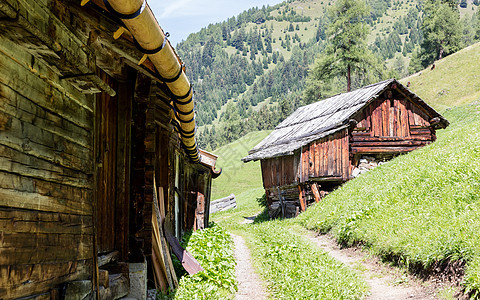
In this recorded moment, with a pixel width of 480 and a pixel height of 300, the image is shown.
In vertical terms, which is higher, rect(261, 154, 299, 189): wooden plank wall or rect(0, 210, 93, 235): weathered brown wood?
rect(261, 154, 299, 189): wooden plank wall

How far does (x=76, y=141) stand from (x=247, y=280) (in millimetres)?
6324

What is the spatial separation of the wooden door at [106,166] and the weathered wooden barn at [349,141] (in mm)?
15641

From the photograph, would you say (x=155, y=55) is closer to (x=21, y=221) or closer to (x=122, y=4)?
(x=122, y=4)

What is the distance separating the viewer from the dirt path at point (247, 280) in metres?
7.92

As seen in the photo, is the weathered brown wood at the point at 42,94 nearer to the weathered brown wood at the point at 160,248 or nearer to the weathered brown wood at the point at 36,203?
the weathered brown wood at the point at 36,203

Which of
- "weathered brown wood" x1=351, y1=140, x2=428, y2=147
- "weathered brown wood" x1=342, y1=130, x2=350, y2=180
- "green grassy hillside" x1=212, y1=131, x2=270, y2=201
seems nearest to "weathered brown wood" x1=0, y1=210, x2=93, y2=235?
"weathered brown wood" x1=342, y1=130, x2=350, y2=180

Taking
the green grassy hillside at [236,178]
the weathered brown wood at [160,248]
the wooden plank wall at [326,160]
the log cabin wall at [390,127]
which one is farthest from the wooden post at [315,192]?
the green grassy hillside at [236,178]

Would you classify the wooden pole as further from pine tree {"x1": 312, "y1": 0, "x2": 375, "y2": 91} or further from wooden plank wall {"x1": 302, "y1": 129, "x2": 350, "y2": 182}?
pine tree {"x1": 312, "y1": 0, "x2": 375, "y2": 91}

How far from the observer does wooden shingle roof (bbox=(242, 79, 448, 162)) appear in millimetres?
21078

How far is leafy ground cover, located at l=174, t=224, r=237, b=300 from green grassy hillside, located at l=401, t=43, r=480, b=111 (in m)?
39.2

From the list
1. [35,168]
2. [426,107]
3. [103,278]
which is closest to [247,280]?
[103,278]

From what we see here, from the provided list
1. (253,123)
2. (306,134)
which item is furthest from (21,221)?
(253,123)

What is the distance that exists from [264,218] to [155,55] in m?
22.2

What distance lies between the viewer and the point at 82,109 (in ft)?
12.3
